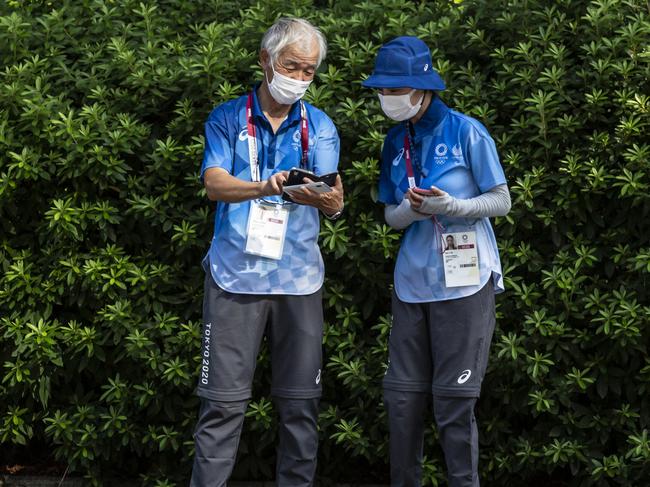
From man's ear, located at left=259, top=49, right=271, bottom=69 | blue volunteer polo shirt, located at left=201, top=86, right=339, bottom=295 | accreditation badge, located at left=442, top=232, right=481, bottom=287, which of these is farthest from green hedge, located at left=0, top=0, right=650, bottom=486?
man's ear, located at left=259, top=49, right=271, bottom=69

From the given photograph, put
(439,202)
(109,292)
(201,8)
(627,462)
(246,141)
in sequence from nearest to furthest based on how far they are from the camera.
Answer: (439,202)
(246,141)
(627,462)
(109,292)
(201,8)

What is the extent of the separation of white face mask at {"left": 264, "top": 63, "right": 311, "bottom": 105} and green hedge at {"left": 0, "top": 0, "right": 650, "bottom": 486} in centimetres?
104

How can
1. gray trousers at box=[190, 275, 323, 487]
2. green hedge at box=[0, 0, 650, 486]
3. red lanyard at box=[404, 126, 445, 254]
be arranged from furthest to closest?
green hedge at box=[0, 0, 650, 486] → gray trousers at box=[190, 275, 323, 487] → red lanyard at box=[404, 126, 445, 254]

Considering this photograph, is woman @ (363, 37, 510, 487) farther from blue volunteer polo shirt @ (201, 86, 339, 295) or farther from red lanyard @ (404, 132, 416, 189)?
blue volunteer polo shirt @ (201, 86, 339, 295)

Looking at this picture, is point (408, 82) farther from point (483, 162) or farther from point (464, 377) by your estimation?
point (464, 377)

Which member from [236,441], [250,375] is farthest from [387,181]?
[236,441]

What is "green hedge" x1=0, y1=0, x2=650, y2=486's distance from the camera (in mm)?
6152

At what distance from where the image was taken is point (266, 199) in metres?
5.37

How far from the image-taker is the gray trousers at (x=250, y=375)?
5398 millimetres

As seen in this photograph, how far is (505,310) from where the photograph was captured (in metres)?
6.25

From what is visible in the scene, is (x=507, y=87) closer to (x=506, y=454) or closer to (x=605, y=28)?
(x=605, y=28)

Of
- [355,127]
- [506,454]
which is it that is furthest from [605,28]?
[506,454]

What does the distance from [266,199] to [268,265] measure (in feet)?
1.02

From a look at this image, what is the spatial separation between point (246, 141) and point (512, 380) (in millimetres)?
2038
